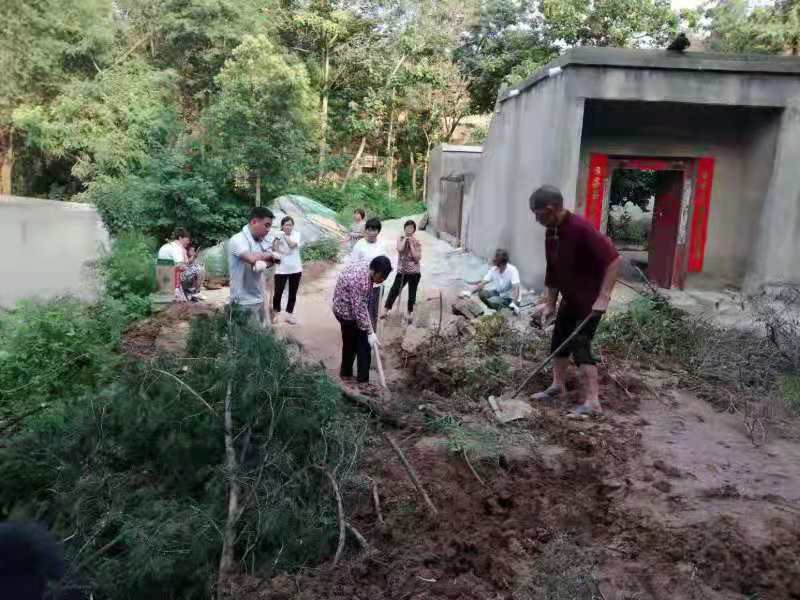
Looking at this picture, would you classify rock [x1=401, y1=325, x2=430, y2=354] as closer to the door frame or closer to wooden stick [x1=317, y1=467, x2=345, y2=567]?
wooden stick [x1=317, y1=467, x2=345, y2=567]

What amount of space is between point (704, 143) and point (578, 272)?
275 inches

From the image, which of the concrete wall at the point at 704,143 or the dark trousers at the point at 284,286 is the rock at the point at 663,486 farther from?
the concrete wall at the point at 704,143

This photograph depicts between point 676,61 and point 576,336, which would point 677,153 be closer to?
point 676,61

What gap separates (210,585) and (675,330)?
6288 mm

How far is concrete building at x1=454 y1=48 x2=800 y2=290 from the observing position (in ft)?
32.4

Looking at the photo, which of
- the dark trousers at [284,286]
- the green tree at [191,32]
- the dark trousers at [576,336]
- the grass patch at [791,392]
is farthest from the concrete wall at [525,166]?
the green tree at [191,32]

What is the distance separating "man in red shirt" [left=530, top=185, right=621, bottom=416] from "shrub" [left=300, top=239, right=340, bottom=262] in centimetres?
961

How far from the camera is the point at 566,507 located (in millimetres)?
4016

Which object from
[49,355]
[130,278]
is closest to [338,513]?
[49,355]

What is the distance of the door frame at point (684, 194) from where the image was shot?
11.1 metres

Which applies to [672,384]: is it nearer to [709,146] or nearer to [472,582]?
[472,582]

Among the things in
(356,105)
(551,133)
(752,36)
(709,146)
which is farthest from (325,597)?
(356,105)

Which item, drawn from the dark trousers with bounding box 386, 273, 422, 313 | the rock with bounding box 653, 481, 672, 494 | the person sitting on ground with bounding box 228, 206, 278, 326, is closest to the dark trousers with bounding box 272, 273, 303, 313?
the dark trousers with bounding box 386, 273, 422, 313

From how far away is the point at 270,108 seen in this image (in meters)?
17.6
